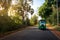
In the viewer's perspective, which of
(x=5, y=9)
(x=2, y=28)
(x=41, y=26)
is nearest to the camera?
(x=2, y=28)

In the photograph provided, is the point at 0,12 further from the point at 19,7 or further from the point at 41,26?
the point at 19,7

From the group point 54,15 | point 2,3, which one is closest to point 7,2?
point 2,3

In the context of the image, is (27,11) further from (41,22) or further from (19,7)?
(41,22)

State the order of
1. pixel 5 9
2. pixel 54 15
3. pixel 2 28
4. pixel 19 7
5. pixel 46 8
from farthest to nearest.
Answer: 1. pixel 46 8
2. pixel 19 7
3. pixel 54 15
4. pixel 5 9
5. pixel 2 28

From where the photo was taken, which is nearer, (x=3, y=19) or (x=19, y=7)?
(x=3, y=19)

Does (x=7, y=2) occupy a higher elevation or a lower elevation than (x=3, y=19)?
higher

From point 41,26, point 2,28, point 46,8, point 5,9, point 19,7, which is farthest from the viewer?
point 46,8

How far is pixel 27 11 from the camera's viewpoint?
9012 centimetres

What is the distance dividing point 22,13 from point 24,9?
226 cm

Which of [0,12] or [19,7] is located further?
[19,7]

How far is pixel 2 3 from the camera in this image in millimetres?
33938

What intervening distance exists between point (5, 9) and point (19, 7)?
45495mm

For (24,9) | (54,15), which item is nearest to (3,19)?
(54,15)

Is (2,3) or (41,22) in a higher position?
(2,3)
